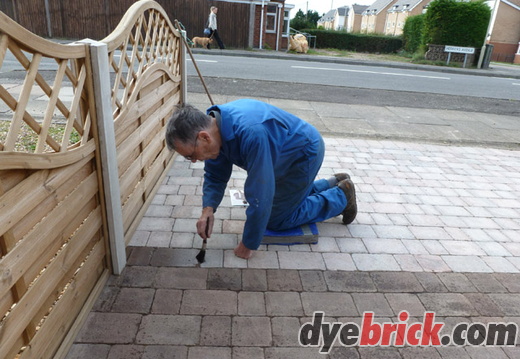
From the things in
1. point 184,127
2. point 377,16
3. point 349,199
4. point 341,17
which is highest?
point 341,17

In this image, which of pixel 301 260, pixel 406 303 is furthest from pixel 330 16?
pixel 406 303

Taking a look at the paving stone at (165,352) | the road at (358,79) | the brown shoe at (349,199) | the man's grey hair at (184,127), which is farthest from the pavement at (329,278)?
the road at (358,79)

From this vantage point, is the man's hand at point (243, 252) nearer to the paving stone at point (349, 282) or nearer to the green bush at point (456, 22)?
the paving stone at point (349, 282)

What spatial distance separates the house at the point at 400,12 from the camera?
157 ft

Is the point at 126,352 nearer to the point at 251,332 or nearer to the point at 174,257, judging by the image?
the point at 251,332

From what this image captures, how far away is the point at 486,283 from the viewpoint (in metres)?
2.79

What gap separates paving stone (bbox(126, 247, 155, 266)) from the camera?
2.77 m

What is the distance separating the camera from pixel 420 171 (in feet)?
15.9

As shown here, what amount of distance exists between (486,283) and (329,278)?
113cm

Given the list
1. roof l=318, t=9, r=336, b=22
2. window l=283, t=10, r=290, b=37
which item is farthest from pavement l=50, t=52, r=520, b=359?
roof l=318, t=9, r=336, b=22

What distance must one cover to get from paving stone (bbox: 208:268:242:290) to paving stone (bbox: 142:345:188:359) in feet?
1.75

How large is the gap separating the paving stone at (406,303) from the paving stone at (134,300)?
153cm

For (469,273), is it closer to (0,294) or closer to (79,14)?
(0,294)

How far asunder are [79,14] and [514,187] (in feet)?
66.1
